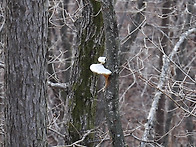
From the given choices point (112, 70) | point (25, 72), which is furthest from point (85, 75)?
point (112, 70)

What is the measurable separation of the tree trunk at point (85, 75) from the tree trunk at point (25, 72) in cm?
125

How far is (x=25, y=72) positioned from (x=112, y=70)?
1.14 m

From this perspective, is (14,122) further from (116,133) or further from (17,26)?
(116,133)

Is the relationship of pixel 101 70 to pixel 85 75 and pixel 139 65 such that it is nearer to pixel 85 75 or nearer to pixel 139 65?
pixel 85 75

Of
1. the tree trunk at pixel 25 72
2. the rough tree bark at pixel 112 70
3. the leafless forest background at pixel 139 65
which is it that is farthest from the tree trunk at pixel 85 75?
the rough tree bark at pixel 112 70

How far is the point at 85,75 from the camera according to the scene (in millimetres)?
5031

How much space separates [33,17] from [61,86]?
1966 mm

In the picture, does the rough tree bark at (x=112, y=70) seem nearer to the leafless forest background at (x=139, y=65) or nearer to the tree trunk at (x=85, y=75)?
the leafless forest background at (x=139, y=65)

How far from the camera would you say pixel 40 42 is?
3580 mm

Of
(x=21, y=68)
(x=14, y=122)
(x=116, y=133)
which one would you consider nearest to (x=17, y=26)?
(x=21, y=68)

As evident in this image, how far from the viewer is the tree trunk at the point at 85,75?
→ 4.88 m

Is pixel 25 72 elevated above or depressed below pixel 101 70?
below

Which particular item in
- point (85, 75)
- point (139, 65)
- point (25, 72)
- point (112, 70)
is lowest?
point (139, 65)

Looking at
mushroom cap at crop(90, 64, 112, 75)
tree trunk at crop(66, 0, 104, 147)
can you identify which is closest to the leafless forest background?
tree trunk at crop(66, 0, 104, 147)
